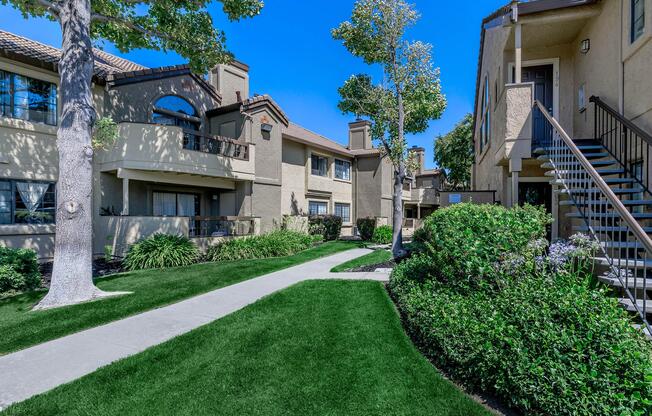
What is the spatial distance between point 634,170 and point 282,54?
17.9 meters

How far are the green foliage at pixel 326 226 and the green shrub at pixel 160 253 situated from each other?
8728mm

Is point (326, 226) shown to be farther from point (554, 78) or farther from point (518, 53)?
point (518, 53)

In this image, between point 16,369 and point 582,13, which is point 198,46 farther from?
point 582,13

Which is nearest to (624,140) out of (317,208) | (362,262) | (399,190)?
(399,190)

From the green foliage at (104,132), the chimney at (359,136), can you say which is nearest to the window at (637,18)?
the green foliage at (104,132)

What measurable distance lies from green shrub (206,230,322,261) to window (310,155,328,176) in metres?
7.91

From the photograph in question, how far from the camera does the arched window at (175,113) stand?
14930 mm

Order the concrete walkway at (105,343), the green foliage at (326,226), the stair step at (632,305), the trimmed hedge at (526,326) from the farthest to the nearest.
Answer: the green foliage at (326,226) → the stair step at (632,305) → the concrete walkway at (105,343) → the trimmed hedge at (526,326)

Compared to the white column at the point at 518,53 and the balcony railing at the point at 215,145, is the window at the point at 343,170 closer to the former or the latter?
the balcony railing at the point at 215,145

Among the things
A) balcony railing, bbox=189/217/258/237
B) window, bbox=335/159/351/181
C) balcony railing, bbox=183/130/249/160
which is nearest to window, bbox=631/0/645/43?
balcony railing, bbox=183/130/249/160

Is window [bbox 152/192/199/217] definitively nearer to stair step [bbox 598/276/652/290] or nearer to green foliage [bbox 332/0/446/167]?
green foliage [bbox 332/0/446/167]

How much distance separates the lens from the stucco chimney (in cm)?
1839

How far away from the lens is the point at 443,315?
4.66m

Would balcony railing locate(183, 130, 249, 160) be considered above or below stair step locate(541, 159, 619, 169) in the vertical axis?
above
